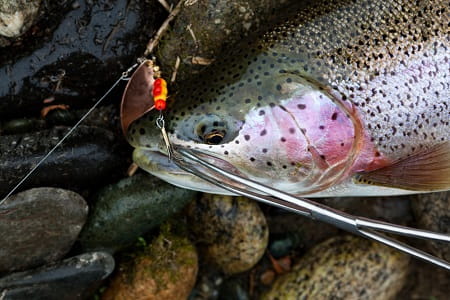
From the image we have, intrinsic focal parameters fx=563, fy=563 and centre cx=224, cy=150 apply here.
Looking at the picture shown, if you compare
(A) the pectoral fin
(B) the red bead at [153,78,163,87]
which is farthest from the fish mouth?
(A) the pectoral fin

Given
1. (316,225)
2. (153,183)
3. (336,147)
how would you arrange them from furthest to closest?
(316,225) → (153,183) → (336,147)

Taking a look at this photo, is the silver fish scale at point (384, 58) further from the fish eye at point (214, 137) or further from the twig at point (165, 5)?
the twig at point (165, 5)

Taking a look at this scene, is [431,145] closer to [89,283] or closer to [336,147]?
[336,147]

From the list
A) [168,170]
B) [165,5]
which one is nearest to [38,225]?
[168,170]

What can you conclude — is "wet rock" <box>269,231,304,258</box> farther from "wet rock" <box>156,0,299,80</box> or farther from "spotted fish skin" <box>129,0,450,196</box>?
"wet rock" <box>156,0,299,80</box>

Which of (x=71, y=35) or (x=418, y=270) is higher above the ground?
(x=71, y=35)

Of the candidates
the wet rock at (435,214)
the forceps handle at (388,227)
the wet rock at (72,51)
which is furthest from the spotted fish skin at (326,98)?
the wet rock at (435,214)

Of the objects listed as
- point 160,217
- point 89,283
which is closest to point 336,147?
point 160,217
